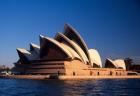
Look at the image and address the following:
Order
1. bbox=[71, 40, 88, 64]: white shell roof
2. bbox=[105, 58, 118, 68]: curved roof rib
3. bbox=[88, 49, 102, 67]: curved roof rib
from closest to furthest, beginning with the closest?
bbox=[71, 40, 88, 64]: white shell roof < bbox=[88, 49, 102, 67]: curved roof rib < bbox=[105, 58, 118, 68]: curved roof rib

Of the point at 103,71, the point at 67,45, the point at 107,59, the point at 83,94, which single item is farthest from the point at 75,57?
the point at 83,94

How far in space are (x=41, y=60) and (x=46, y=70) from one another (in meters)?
3.56

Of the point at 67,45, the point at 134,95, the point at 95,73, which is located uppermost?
the point at 67,45

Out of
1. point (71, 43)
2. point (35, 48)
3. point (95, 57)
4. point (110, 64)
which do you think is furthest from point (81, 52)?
point (110, 64)

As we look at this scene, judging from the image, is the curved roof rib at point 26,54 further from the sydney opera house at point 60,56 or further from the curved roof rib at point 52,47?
the curved roof rib at point 52,47

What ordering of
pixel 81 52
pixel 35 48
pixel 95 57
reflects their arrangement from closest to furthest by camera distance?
pixel 81 52, pixel 35 48, pixel 95 57

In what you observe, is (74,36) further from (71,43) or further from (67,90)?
(67,90)

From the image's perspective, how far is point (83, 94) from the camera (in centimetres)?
3381

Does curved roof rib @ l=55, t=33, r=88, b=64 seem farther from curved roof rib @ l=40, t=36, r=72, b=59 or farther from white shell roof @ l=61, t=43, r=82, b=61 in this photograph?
curved roof rib @ l=40, t=36, r=72, b=59

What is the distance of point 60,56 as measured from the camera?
A: 81.4m

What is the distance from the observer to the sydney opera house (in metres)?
80.8

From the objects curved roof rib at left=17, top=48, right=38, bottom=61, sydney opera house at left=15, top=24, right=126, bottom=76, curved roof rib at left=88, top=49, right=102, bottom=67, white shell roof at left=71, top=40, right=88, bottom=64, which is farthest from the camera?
curved roof rib at left=88, top=49, right=102, bottom=67

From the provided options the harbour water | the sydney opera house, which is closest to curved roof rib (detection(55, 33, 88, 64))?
the sydney opera house

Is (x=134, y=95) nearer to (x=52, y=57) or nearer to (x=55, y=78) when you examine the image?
(x=55, y=78)
